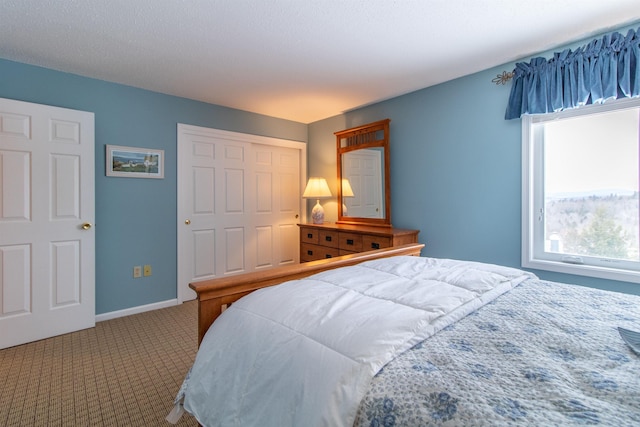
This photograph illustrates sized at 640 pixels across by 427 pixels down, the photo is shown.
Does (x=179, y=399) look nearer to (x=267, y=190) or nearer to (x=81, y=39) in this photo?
(x=81, y=39)

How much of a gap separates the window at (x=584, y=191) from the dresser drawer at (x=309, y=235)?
208 cm

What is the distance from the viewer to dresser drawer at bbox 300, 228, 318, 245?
147 inches

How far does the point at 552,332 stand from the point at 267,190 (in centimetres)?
352

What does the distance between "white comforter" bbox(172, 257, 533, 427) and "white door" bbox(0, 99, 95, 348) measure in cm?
220

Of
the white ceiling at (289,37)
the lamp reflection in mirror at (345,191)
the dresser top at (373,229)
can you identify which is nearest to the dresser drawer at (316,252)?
the dresser top at (373,229)

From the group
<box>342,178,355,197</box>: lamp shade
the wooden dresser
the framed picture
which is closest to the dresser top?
the wooden dresser

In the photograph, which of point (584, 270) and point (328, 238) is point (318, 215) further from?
point (584, 270)

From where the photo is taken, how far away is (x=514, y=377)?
2.38 ft

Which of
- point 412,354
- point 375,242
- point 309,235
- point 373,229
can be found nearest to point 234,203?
point 309,235

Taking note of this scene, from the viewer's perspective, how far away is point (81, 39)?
2203mm

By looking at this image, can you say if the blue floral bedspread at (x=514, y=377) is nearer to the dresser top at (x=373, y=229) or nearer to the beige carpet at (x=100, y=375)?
the beige carpet at (x=100, y=375)

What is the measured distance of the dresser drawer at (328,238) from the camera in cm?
343

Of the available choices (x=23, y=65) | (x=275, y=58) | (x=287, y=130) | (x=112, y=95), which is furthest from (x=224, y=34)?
(x=287, y=130)

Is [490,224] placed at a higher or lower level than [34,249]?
higher
